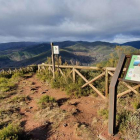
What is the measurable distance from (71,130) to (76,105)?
1.58m

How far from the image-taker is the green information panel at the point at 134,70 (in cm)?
269

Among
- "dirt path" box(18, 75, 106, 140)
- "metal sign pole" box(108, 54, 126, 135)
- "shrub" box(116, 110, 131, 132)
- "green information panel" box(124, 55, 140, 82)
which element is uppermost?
"green information panel" box(124, 55, 140, 82)

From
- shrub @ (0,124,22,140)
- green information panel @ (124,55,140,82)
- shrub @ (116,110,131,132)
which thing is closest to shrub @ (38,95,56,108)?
shrub @ (0,124,22,140)

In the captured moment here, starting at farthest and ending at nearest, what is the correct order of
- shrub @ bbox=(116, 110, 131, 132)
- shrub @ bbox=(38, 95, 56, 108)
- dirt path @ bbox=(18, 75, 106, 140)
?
shrub @ bbox=(38, 95, 56, 108), dirt path @ bbox=(18, 75, 106, 140), shrub @ bbox=(116, 110, 131, 132)

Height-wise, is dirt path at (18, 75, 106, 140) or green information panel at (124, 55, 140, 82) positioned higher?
green information panel at (124, 55, 140, 82)

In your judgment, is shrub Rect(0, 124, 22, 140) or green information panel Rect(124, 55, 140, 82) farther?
shrub Rect(0, 124, 22, 140)

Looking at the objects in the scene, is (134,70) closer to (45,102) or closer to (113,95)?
(113,95)

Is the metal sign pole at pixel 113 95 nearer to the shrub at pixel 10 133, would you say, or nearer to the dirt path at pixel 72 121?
the dirt path at pixel 72 121

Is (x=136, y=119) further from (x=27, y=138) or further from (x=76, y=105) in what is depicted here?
(x=27, y=138)

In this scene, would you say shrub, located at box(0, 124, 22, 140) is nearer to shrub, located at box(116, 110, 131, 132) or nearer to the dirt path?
the dirt path

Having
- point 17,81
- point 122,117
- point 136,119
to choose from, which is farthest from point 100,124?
point 17,81

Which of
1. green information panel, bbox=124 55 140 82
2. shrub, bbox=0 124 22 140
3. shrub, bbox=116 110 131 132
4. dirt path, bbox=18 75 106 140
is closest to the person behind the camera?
green information panel, bbox=124 55 140 82

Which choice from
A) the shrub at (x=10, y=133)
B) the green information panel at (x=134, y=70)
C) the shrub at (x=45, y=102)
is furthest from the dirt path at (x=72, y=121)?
the green information panel at (x=134, y=70)

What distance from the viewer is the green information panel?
2.69m
